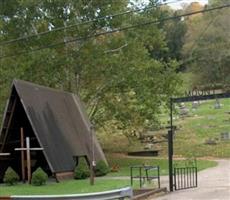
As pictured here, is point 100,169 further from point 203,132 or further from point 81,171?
point 203,132

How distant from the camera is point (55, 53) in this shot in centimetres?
3597

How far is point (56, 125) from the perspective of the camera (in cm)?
2542

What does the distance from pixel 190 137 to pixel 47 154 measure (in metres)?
26.2

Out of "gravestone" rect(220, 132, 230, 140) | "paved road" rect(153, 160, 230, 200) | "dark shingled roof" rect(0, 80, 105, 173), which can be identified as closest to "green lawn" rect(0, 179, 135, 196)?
"dark shingled roof" rect(0, 80, 105, 173)

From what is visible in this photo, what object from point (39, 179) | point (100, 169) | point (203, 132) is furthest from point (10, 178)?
point (203, 132)

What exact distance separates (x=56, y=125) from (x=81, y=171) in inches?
102

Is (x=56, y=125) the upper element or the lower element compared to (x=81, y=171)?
upper

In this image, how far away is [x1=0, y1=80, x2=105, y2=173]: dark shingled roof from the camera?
2339 centimetres

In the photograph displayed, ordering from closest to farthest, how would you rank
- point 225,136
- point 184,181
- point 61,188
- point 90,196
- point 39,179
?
point 90,196
point 61,188
point 39,179
point 184,181
point 225,136

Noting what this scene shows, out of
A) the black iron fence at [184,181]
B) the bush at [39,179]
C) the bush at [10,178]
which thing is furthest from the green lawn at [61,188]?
the black iron fence at [184,181]

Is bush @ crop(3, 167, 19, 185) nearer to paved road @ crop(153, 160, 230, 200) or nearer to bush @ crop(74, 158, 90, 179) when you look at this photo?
bush @ crop(74, 158, 90, 179)

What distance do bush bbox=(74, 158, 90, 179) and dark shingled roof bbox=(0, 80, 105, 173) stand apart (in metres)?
0.31

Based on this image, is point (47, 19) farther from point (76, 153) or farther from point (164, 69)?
point (76, 153)

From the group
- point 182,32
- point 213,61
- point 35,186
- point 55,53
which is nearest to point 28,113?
point 35,186
